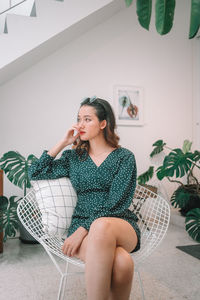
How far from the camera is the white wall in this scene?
3357mm

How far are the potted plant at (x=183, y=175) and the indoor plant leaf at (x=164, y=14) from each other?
2.29 meters

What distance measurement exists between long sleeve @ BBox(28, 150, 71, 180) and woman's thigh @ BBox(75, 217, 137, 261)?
49 cm

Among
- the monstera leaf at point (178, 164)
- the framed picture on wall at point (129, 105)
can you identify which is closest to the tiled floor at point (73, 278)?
the monstera leaf at point (178, 164)

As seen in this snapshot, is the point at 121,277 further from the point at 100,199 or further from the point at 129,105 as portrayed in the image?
the point at 129,105

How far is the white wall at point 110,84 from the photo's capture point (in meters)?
3.36

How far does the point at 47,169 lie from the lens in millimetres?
1696

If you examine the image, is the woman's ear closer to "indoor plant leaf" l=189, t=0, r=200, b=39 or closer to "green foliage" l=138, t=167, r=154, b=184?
"indoor plant leaf" l=189, t=0, r=200, b=39

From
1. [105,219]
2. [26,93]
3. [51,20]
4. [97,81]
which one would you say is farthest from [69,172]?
[97,81]

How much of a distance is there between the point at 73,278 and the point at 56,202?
0.74 meters

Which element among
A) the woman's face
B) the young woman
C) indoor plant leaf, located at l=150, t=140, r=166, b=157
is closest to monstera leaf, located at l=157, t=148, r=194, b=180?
indoor plant leaf, located at l=150, t=140, r=166, b=157

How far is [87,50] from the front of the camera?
3.63 meters

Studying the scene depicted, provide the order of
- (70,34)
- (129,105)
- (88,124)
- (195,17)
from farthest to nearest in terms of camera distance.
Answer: (129,105) → (70,34) → (88,124) → (195,17)

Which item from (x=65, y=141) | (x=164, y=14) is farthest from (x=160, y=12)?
(x=65, y=141)

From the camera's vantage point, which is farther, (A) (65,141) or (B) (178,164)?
(B) (178,164)
